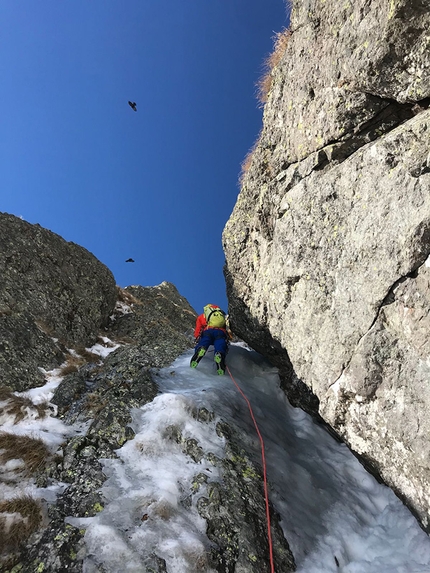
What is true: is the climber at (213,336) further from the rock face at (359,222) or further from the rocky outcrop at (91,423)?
the rock face at (359,222)

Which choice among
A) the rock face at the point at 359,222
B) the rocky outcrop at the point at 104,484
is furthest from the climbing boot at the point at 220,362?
the rock face at the point at 359,222

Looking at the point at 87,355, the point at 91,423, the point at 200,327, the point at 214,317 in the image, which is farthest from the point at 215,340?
the point at 87,355

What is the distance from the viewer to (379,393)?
736 cm

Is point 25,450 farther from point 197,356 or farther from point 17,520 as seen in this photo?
point 197,356

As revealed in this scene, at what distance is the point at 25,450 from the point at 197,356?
697 centimetres

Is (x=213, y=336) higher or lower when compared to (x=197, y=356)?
higher

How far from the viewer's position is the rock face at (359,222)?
671 cm

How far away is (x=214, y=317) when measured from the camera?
1480cm

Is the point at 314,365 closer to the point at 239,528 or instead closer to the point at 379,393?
the point at 379,393

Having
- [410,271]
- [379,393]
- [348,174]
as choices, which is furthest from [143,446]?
[348,174]

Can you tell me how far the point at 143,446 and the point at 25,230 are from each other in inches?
602

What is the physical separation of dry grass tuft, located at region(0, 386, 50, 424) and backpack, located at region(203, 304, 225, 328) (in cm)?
684

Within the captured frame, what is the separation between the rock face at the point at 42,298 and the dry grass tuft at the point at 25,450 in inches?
131

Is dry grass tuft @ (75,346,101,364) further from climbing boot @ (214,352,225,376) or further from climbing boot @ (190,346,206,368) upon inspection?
climbing boot @ (214,352,225,376)
